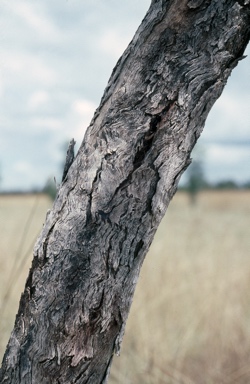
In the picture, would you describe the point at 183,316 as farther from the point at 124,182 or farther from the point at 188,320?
the point at 124,182

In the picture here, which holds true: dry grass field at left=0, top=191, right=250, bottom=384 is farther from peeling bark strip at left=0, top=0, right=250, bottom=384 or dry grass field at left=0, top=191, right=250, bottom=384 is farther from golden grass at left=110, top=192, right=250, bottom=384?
peeling bark strip at left=0, top=0, right=250, bottom=384

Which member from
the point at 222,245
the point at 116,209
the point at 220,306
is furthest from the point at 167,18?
the point at 222,245

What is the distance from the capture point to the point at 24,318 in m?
0.72

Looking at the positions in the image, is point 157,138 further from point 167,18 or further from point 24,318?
point 24,318

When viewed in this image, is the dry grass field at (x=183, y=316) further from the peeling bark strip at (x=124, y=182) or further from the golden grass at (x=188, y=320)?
the peeling bark strip at (x=124, y=182)

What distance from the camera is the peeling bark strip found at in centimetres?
68

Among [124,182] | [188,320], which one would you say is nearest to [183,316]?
[188,320]

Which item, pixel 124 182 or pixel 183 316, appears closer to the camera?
pixel 124 182

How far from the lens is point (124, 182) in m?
0.68

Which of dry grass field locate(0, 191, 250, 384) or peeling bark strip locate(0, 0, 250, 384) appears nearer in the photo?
peeling bark strip locate(0, 0, 250, 384)

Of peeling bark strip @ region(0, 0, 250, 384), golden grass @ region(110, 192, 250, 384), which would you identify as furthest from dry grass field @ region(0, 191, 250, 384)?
peeling bark strip @ region(0, 0, 250, 384)

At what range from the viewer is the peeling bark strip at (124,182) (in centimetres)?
68

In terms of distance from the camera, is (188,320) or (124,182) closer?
(124,182)

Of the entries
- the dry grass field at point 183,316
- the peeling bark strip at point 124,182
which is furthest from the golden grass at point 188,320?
the peeling bark strip at point 124,182
